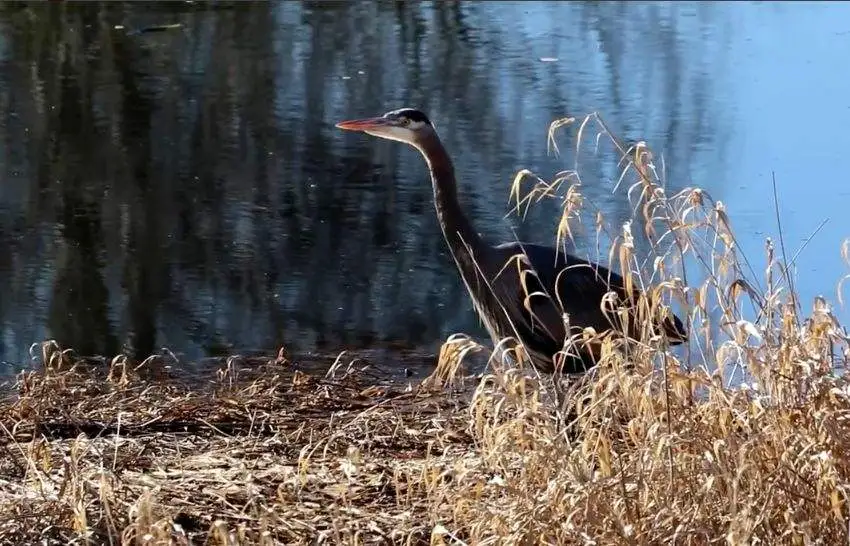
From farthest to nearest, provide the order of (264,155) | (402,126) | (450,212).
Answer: (264,155) → (402,126) → (450,212)

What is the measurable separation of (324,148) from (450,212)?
2527mm

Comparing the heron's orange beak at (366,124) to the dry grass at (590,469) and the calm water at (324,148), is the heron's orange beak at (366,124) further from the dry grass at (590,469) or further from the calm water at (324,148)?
the dry grass at (590,469)

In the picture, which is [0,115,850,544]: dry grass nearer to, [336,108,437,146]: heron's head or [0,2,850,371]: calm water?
[0,2,850,371]: calm water

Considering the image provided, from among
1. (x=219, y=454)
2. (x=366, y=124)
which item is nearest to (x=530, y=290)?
(x=366, y=124)

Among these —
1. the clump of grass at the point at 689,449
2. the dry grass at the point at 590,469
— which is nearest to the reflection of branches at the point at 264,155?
the dry grass at the point at 590,469

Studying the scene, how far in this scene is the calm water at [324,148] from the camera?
17.7 ft

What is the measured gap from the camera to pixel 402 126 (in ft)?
15.9

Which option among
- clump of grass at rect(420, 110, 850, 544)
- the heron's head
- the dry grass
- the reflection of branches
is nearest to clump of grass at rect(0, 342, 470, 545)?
the dry grass

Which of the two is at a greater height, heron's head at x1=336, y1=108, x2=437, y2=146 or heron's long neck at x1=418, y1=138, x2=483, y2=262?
heron's head at x1=336, y1=108, x2=437, y2=146

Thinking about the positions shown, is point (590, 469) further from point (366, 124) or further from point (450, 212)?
point (366, 124)

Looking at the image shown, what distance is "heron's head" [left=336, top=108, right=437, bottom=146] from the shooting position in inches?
189

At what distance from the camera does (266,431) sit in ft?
12.8

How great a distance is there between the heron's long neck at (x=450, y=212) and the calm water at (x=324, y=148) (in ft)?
0.56

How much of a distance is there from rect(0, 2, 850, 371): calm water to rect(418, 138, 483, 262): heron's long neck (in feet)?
0.56
